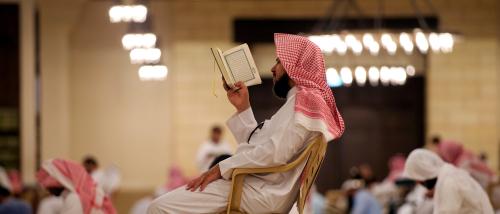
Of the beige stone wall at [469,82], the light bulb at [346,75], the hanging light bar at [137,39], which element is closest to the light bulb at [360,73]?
the light bulb at [346,75]

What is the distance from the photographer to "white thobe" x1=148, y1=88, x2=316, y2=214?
226 inches

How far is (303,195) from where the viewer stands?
587 centimetres

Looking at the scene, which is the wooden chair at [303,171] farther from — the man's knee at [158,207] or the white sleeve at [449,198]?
the white sleeve at [449,198]

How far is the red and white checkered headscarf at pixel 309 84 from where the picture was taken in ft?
19.0

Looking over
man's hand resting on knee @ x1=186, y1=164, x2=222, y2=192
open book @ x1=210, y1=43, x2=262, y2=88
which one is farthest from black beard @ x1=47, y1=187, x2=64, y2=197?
open book @ x1=210, y1=43, x2=262, y2=88

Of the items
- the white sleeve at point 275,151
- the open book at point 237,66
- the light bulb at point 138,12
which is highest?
the light bulb at point 138,12

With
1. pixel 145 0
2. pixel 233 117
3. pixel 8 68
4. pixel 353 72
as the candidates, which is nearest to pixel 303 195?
pixel 233 117

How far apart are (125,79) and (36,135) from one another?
67.4 inches

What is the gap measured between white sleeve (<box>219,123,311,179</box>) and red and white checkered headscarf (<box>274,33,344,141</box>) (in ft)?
0.23

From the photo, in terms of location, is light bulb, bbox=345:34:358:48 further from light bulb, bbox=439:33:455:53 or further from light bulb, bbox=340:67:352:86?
light bulb, bbox=439:33:455:53

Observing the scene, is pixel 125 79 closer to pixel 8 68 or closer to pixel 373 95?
pixel 8 68

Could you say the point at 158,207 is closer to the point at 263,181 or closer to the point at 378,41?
the point at 263,181

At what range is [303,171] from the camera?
5.88 meters

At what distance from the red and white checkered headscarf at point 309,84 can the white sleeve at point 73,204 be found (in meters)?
2.30
